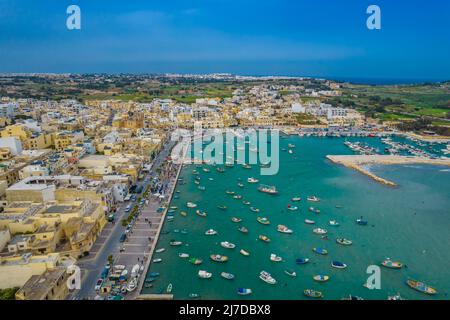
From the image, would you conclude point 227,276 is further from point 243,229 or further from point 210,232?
point 243,229

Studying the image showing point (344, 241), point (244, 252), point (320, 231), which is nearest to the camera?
point (244, 252)

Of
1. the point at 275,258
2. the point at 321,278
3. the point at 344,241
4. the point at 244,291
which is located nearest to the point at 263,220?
the point at 275,258

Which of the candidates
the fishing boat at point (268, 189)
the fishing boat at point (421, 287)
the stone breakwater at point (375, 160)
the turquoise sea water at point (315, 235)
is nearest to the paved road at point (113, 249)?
the turquoise sea water at point (315, 235)

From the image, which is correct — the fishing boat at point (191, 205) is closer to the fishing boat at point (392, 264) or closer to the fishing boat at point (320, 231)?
the fishing boat at point (320, 231)

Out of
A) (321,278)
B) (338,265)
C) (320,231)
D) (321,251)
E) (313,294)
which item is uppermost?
(320,231)

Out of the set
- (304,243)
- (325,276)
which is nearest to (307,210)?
(304,243)

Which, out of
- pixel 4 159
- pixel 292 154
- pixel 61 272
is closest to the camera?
pixel 61 272
